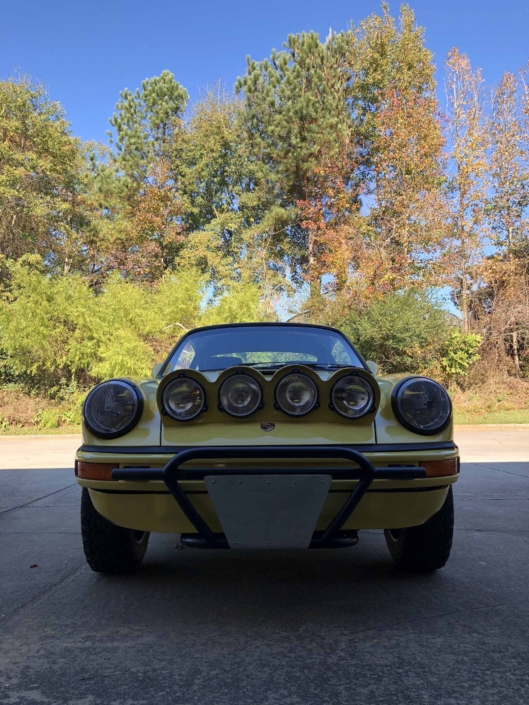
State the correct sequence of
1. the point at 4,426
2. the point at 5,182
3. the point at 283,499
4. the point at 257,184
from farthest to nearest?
the point at 257,184
the point at 5,182
the point at 4,426
the point at 283,499

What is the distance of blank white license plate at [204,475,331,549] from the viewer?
2.20m

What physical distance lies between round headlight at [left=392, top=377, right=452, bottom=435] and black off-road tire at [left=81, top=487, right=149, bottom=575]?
5.11 ft

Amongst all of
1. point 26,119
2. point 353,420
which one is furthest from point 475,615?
point 26,119

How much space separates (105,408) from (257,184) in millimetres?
25721

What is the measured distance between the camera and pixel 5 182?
838 inches

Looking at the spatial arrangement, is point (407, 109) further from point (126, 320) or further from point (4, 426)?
point (4, 426)

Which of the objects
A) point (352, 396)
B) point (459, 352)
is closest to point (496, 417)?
point (459, 352)

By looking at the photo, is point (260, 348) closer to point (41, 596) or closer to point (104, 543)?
point (104, 543)

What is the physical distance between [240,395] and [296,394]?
0.24 meters

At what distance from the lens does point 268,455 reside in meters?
2.25

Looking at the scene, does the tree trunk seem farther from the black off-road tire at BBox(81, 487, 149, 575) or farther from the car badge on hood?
the car badge on hood

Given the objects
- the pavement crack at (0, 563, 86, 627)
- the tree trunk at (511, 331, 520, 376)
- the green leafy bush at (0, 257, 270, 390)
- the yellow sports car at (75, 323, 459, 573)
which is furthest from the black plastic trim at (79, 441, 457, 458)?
the tree trunk at (511, 331, 520, 376)

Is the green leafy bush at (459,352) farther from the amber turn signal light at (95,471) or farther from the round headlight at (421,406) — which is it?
the amber turn signal light at (95,471)

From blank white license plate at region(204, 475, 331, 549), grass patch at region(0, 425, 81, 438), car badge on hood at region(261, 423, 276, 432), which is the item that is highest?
car badge on hood at region(261, 423, 276, 432)
